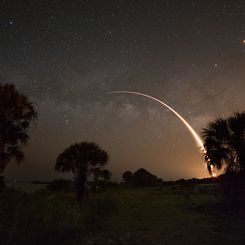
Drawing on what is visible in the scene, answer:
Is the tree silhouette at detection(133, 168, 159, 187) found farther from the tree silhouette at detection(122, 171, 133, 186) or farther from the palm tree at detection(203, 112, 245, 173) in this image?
the palm tree at detection(203, 112, 245, 173)

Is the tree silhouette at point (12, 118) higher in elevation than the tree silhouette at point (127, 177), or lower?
higher

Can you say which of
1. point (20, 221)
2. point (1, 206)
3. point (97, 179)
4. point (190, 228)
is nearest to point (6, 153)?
point (97, 179)

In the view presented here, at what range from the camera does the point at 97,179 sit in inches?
721

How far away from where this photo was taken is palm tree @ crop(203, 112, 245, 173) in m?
12.2

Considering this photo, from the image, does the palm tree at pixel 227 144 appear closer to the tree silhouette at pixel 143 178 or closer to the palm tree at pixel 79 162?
the palm tree at pixel 79 162

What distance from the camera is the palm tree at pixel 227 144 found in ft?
40.1

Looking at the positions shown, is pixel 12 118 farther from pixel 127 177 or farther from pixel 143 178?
pixel 127 177

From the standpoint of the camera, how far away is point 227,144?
41.7ft

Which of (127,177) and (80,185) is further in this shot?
(127,177)

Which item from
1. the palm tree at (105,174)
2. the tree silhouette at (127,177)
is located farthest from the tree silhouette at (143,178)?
the palm tree at (105,174)

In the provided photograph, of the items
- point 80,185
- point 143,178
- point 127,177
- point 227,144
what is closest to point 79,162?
point 80,185

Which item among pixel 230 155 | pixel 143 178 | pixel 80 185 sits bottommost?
pixel 143 178

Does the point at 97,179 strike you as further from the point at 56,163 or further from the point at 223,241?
the point at 223,241

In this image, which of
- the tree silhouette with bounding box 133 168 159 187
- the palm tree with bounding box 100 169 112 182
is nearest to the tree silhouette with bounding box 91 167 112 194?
the palm tree with bounding box 100 169 112 182
